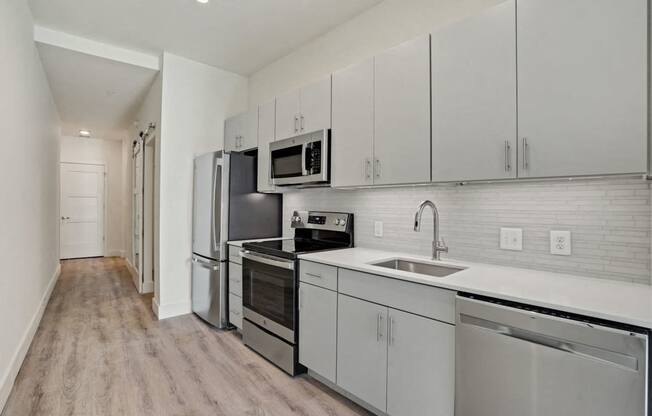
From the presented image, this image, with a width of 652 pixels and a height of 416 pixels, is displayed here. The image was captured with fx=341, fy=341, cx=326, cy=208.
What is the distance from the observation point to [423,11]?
2346 mm

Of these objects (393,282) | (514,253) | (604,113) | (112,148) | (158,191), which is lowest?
(393,282)

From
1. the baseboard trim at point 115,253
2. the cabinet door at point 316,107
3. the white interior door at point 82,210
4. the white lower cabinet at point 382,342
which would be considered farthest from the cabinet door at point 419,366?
the white interior door at point 82,210

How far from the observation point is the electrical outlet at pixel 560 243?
1.70 metres

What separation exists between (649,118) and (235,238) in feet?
9.71

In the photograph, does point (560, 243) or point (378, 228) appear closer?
point (560, 243)

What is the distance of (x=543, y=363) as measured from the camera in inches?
49.1

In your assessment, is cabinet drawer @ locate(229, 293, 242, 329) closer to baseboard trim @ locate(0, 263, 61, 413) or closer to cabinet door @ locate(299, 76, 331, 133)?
baseboard trim @ locate(0, 263, 61, 413)

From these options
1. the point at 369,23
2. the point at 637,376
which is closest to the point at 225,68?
the point at 369,23

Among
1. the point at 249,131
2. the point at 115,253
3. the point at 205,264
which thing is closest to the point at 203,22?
the point at 249,131

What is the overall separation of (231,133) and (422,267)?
2.62m

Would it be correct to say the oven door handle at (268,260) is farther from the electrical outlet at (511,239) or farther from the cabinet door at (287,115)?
the electrical outlet at (511,239)

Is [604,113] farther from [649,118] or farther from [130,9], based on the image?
[130,9]

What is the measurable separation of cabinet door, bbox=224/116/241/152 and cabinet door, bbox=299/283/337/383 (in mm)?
2040

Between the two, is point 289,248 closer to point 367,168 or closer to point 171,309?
point 367,168
